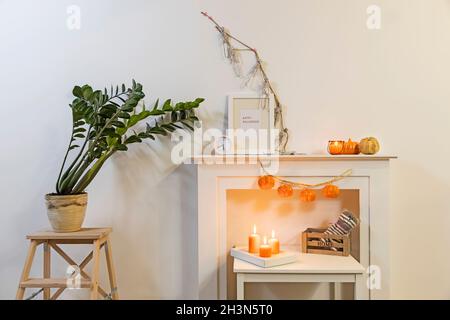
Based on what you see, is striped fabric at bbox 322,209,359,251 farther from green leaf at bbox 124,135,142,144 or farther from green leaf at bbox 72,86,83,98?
green leaf at bbox 72,86,83,98

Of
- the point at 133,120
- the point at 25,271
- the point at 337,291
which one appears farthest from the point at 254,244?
the point at 25,271

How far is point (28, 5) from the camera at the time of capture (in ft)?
7.41

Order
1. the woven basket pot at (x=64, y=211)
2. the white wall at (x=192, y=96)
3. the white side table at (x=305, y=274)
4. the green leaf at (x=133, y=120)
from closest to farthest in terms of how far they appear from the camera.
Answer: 1. the white side table at (x=305, y=274)
2. the woven basket pot at (x=64, y=211)
3. the green leaf at (x=133, y=120)
4. the white wall at (x=192, y=96)

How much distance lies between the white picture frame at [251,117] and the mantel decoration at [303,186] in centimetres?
18

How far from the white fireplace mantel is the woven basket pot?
560mm

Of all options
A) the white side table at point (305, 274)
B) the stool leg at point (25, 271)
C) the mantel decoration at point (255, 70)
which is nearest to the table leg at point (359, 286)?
the white side table at point (305, 274)

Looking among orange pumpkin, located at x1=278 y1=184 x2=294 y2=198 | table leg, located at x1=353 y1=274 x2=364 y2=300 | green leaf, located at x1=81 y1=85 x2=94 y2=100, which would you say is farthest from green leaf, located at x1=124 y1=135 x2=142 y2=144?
table leg, located at x1=353 y1=274 x2=364 y2=300

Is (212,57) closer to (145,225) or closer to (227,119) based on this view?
(227,119)

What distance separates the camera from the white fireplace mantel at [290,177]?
200cm

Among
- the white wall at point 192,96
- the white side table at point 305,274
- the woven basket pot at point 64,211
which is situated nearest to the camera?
the white side table at point 305,274

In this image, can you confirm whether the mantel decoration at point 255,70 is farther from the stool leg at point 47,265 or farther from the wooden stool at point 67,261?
the stool leg at point 47,265

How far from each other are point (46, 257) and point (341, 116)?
1620 millimetres

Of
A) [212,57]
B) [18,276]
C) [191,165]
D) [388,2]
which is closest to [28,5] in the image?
[212,57]

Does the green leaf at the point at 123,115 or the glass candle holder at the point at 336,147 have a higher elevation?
the green leaf at the point at 123,115
